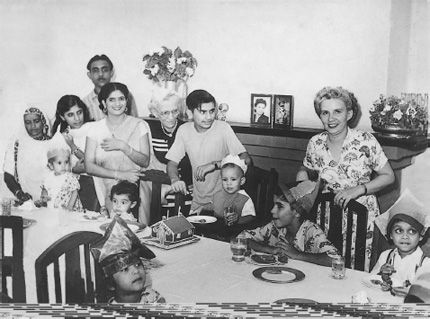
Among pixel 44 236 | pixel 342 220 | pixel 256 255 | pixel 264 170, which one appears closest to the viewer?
pixel 256 255

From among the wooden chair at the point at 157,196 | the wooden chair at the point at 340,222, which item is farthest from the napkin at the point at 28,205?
the wooden chair at the point at 340,222

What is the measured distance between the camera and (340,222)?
204 cm

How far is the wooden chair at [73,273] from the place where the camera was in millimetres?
1535

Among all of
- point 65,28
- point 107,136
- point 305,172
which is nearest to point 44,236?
point 107,136

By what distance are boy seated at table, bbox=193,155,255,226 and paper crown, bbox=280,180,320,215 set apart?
7.0 inches

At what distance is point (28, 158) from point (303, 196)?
102cm

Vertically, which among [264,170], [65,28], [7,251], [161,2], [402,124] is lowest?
[7,251]

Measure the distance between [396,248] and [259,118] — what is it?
0.69m

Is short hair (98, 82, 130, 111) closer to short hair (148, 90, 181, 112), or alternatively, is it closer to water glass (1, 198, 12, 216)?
short hair (148, 90, 181, 112)

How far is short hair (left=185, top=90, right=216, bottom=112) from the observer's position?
2.13 meters

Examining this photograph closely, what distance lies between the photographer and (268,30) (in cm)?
204

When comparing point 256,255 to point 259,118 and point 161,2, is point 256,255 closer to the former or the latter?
point 259,118

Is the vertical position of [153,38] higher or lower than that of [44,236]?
higher

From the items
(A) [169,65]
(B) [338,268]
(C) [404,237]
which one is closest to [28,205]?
(A) [169,65]
